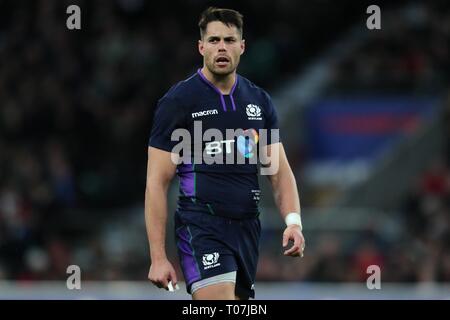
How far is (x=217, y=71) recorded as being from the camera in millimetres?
7004

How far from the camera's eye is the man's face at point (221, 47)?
6.93 metres

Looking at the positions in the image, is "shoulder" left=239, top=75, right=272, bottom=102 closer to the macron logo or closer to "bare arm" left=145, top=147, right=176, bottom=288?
the macron logo

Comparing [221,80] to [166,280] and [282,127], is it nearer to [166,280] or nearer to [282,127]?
[166,280]

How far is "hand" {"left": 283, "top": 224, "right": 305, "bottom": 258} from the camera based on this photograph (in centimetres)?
676

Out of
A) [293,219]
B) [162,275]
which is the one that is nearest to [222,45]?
[293,219]

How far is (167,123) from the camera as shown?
6.89m

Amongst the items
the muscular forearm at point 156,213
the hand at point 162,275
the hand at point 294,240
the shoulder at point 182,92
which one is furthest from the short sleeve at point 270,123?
the hand at point 162,275

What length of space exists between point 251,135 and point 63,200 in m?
9.15

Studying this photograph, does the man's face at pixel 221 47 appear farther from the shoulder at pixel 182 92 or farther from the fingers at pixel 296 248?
the fingers at pixel 296 248

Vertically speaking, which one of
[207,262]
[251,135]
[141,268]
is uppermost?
[251,135]

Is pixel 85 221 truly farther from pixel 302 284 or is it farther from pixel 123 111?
pixel 302 284

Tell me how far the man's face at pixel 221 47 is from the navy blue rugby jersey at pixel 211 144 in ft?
0.46

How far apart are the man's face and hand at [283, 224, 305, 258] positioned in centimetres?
96
